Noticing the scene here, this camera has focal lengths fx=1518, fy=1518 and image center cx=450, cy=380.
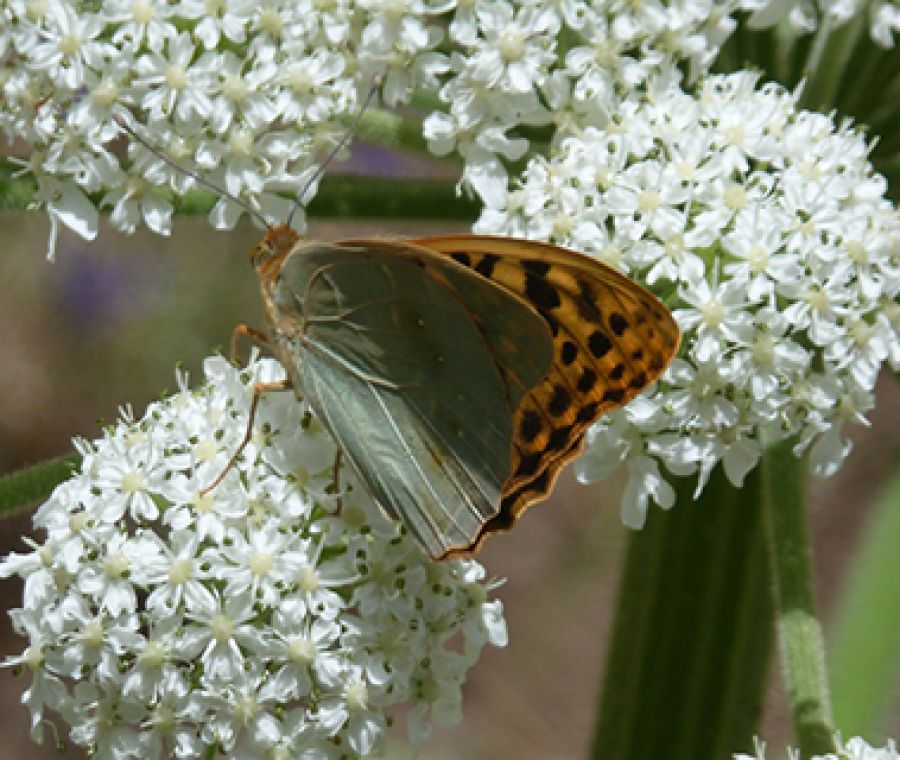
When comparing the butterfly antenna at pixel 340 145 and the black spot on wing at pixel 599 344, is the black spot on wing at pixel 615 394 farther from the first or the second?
the butterfly antenna at pixel 340 145

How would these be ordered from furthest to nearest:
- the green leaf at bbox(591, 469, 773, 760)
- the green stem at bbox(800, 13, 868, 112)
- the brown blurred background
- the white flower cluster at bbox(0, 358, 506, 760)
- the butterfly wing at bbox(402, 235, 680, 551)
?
the brown blurred background < the green leaf at bbox(591, 469, 773, 760) < the green stem at bbox(800, 13, 868, 112) < the white flower cluster at bbox(0, 358, 506, 760) < the butterfly wing at bbox(402, 235, 680, 551)

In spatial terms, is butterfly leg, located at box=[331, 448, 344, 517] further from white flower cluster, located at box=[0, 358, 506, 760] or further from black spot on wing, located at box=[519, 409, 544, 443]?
black spot on wing, located at box=[519, 409, 544, 443]

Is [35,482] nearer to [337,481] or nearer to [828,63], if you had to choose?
[337,481]

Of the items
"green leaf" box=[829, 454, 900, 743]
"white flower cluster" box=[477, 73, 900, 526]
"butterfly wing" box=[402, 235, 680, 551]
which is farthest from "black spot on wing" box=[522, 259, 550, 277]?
"green leaf" box=[829, 454, 900, 743]

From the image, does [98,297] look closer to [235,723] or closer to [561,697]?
[561,697]

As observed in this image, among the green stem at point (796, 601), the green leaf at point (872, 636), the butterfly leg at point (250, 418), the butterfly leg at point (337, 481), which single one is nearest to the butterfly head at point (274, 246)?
the butterfly leg at point (250, 418)

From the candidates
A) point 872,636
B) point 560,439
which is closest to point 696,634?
point 872,636

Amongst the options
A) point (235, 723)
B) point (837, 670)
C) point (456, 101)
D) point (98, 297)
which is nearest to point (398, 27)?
point (456, 101)
